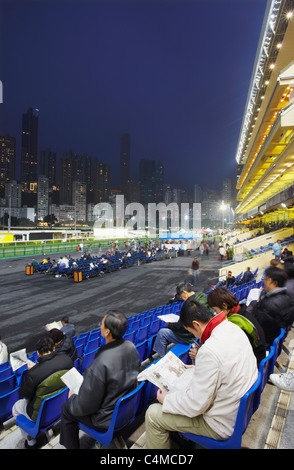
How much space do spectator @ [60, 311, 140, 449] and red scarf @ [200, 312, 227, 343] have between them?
769 millimetres

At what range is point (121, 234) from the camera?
74.9 m

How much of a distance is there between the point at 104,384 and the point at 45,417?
1.10 meters

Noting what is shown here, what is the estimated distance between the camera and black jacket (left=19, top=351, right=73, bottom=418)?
2.76 m

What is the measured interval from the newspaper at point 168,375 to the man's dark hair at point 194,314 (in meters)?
0.52

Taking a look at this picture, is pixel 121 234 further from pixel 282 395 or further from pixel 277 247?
pixel 282 395

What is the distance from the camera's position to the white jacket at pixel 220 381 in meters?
1.85

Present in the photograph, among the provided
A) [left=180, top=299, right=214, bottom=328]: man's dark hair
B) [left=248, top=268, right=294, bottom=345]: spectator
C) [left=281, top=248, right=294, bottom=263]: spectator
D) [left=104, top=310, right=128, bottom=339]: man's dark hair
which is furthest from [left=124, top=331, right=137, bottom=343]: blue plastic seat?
[left=281, top=248, right=294, bottom=263]: spectator

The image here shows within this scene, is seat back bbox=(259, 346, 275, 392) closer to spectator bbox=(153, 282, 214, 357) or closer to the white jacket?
the white jacket

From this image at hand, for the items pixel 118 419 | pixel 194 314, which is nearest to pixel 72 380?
pixel 118 419

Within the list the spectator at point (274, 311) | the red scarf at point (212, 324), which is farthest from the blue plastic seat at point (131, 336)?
the red scarf at point (212, 324)

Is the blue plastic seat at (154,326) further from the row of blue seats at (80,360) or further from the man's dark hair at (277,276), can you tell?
the man's dark hair at (277,276)
